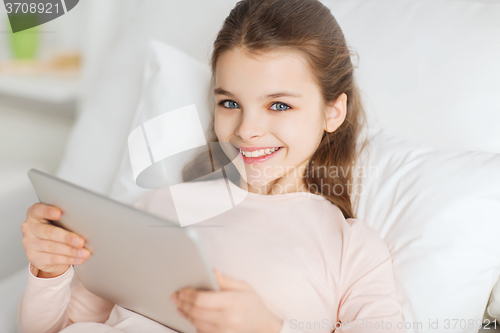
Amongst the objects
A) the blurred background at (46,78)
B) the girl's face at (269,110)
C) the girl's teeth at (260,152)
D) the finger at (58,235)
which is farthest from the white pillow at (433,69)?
the blurred background at (46,78)

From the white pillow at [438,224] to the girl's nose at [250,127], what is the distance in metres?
0.29

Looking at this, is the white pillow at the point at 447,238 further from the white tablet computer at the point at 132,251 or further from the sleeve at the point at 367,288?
the white tablet computer at the point at 132,251

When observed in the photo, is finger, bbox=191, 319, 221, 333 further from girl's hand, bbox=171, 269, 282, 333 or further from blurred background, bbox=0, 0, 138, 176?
blurred background, bbox=0, 0, 138, 176

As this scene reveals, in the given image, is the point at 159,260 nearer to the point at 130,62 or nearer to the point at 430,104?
the point at 430,104

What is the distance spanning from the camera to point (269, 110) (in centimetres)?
77

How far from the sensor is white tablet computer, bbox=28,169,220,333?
48 centimetres

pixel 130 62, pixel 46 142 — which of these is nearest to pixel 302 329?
pixel 130 62

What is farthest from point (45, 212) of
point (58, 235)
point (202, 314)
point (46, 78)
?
point (46, 78)

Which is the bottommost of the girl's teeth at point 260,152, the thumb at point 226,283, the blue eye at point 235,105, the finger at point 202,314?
the finger at point 202,314

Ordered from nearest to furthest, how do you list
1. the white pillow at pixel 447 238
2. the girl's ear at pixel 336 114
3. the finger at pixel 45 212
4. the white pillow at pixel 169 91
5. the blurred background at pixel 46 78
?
the finger at pixel 45 212
the white pillow at pixel 447 238
the girl's ear at pixel 336 114
the white pillow at pixel 169 91
the blurred background at pixel 46 78

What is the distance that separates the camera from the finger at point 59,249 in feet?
2.02

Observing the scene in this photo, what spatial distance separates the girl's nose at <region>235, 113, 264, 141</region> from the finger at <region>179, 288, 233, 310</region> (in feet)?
1.05

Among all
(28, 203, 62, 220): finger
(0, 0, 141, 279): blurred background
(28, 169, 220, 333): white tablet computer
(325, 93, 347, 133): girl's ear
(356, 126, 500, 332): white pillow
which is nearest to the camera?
(28, 169, 220, 333): white tablet computer

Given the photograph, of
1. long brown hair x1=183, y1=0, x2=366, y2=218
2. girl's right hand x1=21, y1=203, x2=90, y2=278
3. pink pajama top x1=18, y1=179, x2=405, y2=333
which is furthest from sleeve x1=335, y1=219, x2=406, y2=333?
girl's right hand x1=21, y1=203, x2=90, y2=278
